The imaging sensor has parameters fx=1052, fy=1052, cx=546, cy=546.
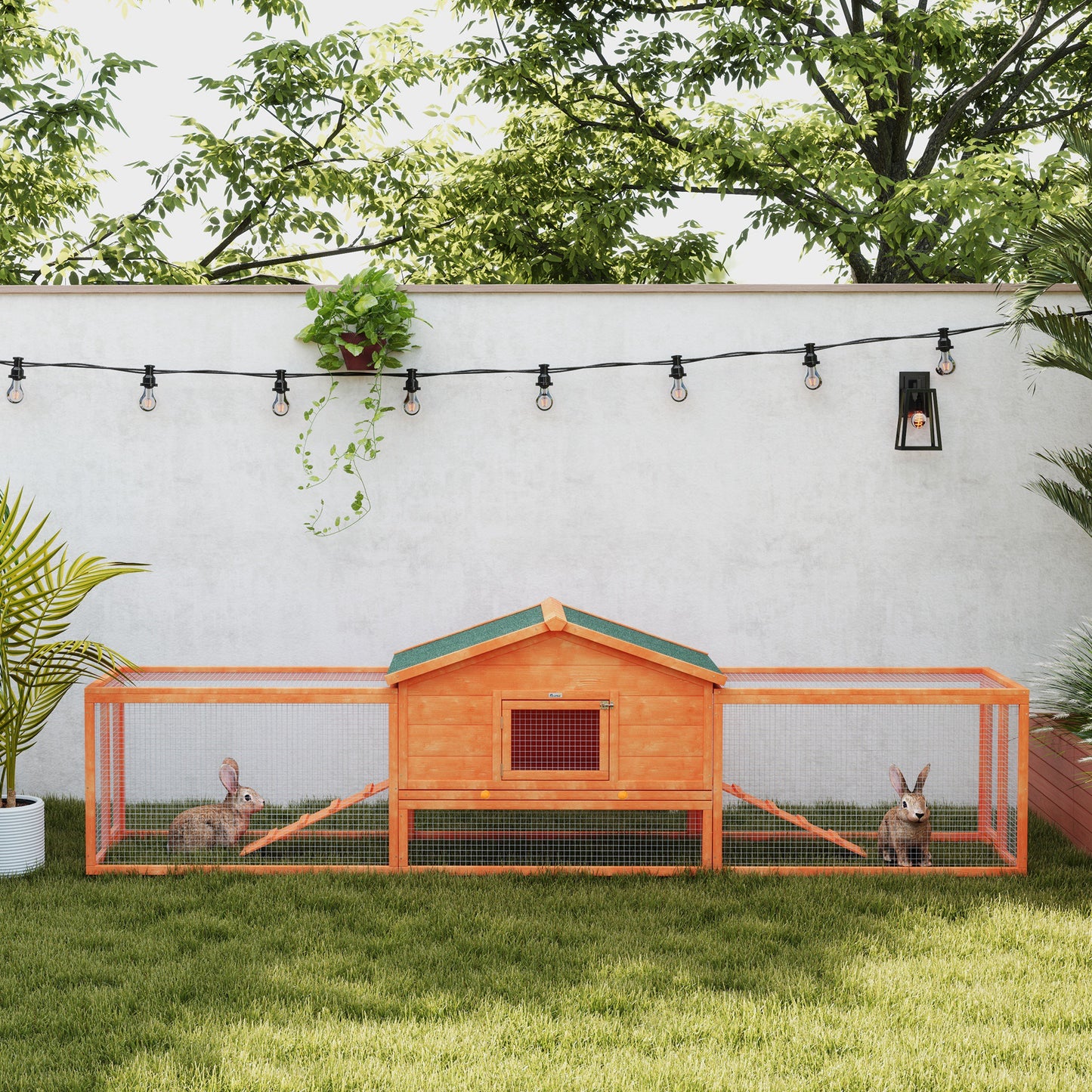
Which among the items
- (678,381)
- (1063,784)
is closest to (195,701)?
(678,381)

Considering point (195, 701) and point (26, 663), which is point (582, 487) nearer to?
point (195, 701)

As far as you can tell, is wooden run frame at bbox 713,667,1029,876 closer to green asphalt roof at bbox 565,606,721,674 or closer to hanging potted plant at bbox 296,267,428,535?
green asphalt roof at bbox 565,606,721,674

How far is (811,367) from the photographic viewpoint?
488cm

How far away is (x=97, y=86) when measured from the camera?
25.7 feet

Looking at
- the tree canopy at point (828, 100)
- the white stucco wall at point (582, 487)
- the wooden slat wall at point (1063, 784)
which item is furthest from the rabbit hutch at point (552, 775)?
the tree canopy at point (828, 100)

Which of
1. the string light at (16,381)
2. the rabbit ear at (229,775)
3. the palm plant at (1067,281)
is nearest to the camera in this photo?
the rabbit ear at (229,775)

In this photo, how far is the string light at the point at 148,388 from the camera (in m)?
4.80

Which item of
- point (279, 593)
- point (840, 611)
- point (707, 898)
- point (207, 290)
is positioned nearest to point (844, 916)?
point (707, 898)

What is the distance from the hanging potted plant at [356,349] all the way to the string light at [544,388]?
594 mm

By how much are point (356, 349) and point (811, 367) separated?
6.83 feet

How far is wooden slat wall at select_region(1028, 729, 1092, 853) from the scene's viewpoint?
13.5ft

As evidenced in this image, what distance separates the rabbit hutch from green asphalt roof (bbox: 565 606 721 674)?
2 cm

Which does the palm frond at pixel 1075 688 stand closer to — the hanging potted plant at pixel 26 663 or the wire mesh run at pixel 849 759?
the wire mesh run at pixel 849 759

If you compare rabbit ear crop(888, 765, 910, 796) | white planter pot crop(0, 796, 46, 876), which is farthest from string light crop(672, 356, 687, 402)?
white planter pot crop(0, 796, 46, 876)
